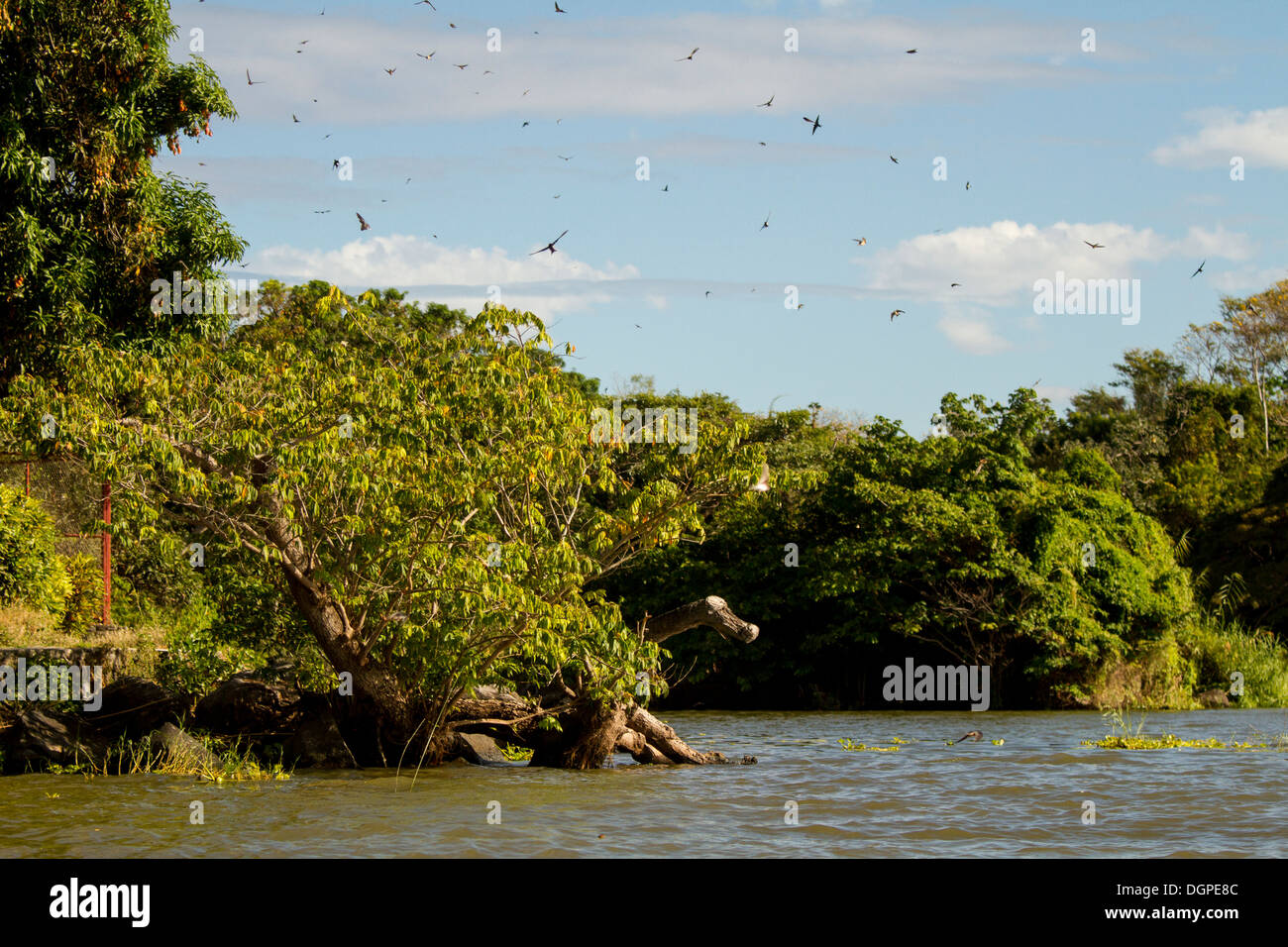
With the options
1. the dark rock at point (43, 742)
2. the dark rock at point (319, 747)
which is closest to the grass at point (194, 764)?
the dark rock at point (43, 742)

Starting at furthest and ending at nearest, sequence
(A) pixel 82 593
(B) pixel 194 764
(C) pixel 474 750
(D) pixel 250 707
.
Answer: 1. (A) pixel 82 593
2. (C) pixel 474 750
3. (D) pixel 250 707
4. (B) pixel 194 764

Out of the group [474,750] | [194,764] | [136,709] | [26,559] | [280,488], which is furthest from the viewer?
[26,559]

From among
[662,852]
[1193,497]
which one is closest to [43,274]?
[662,852]

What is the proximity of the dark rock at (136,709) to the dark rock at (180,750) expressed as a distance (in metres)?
0.59

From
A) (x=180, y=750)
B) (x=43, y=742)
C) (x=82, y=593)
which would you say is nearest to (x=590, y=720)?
(x=180, y=750)

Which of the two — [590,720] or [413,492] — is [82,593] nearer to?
[590,720]

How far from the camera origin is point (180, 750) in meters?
14.7

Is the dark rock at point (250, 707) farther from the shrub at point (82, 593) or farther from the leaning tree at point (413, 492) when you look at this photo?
the shrub at point (82, 593)

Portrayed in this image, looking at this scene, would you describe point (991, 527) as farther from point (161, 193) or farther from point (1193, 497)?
point (161, 193)

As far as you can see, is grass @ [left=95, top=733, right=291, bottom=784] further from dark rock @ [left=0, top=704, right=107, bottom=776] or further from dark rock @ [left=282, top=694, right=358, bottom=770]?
dark rock @ [left=282, top=694, right=358, bottom=770]

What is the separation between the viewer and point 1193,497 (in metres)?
36.0

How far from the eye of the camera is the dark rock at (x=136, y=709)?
15.5 meters

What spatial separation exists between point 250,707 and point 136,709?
50.4 inches

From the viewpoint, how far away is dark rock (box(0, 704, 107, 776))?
14617mm
